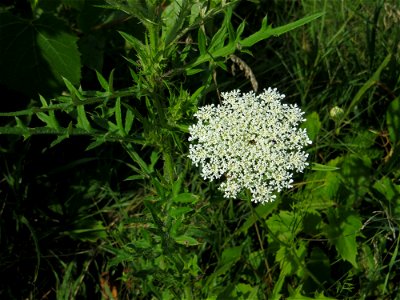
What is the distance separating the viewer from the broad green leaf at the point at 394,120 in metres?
3.45

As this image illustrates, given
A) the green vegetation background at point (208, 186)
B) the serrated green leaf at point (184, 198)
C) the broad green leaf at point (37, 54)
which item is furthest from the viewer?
the broad green leaf at point (37, 54)

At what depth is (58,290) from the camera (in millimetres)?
3449

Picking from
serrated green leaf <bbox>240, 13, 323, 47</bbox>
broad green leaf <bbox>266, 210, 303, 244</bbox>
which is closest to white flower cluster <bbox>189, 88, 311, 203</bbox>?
serrated green leaf <bbox>240, 13, 323, 47</bbox>

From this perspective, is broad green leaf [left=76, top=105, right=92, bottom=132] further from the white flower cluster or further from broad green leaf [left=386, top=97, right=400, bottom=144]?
broad green leaf [left=386, top=97, right=400, bottom=144]

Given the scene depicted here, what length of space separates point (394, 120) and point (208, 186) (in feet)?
4.13

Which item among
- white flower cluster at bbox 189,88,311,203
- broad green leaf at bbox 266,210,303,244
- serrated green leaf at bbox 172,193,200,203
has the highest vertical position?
white flower cluster at bbox 189,88,311,203

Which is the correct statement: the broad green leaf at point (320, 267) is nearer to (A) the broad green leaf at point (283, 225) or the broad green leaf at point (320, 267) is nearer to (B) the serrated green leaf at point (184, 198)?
(A) the broad green leaf at point (283, 225)

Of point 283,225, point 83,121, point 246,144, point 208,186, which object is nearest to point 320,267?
point 283,225

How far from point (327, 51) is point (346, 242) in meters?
1.38

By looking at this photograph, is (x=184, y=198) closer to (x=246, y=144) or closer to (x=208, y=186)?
(x=246, y=144)

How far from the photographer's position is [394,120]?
11.3 ft

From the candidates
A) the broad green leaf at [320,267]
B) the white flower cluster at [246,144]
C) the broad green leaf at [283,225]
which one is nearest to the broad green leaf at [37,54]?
the white flower cluster at [246,144]

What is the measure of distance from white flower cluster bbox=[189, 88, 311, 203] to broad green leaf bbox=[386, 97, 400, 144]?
1345 millimetres

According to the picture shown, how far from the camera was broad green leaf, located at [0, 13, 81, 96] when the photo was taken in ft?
11.0
